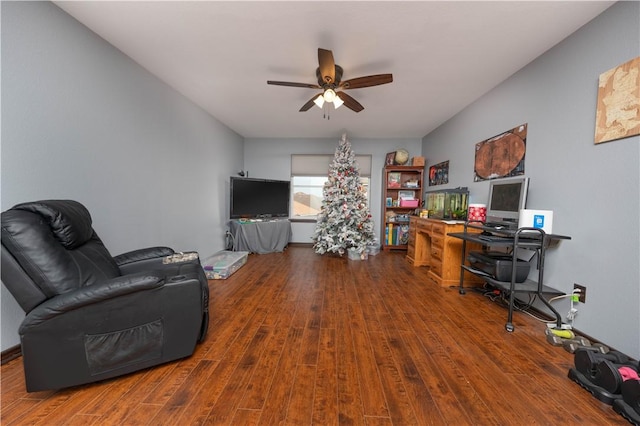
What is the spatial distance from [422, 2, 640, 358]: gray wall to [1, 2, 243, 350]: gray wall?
13.5 feet

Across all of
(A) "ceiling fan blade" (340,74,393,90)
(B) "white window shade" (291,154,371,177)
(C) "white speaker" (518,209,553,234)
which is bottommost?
(C) "white speaker" (518,209,553,234)

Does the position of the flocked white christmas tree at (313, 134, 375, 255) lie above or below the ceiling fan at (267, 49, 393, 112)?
→ below

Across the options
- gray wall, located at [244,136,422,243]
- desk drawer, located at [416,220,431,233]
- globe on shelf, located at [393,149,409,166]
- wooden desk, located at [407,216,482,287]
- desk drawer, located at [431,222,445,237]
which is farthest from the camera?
gray wall, located at [244,136,422,243]

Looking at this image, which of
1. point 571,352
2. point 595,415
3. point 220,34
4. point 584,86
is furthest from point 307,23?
point 571,352

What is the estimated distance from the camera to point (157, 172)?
2.93 m

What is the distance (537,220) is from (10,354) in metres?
4.15

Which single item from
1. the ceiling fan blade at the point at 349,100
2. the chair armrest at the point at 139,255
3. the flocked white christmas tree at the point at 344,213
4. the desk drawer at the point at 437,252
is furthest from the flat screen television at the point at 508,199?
the chair armrest at the point at 139,255

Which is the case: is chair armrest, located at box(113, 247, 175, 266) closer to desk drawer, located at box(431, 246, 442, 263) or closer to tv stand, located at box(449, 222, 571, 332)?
tv stand, located at box(449, 222, 571, 332)

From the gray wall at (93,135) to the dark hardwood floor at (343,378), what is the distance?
1.05 meters

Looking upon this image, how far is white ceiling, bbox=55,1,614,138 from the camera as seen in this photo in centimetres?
182

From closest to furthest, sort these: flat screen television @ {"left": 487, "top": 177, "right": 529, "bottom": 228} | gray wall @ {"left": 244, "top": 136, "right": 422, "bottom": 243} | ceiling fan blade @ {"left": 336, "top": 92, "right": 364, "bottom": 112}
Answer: flat screen television @ {"left": 487, "top": 177, "right": 529, "bottom": 228}
ceiling fan blade @ {"left": 336, "top": 92, "right": 364, "bottom": 112}
gray wall @ {"left": 244, "top": 136, "right": 422, "bottom": 243}

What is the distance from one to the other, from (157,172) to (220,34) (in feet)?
5.64

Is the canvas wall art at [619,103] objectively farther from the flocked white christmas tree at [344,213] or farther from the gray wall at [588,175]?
the flocked white christmas tree at [344,213]

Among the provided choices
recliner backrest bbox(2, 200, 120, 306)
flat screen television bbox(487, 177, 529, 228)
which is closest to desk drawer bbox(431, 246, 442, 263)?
flat screen television bbox(487, 177, 529, 228)
